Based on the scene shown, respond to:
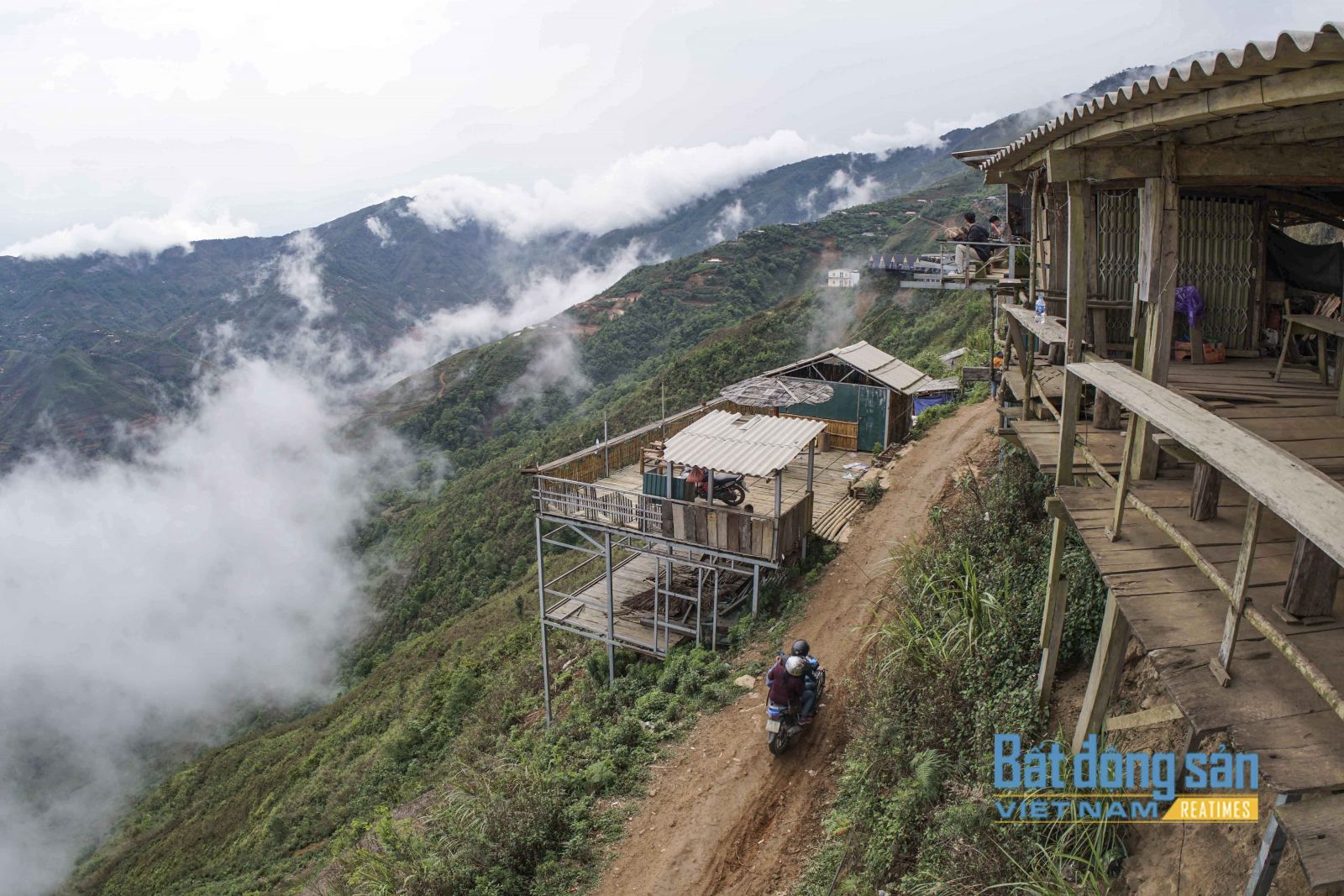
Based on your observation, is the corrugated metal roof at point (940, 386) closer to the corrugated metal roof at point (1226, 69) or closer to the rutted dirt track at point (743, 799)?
the rutted dirt track at point (743, 799)

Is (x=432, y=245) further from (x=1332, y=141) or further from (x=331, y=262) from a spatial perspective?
(x=1332, y=141)

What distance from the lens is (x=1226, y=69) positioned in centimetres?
333

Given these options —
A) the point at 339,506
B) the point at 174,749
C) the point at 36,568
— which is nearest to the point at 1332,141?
the point at 174,749

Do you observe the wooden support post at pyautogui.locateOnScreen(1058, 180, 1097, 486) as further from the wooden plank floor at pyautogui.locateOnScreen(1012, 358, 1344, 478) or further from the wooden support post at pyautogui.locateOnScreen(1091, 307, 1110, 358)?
the wooden support post at pyautogui.locateOnScreen(1091, 307, 1110, 358)

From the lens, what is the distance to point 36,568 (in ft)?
213

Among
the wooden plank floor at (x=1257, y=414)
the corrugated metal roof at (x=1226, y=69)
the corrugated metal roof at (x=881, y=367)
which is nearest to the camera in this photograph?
the corrugated metal roof at (x=1226, y=69)

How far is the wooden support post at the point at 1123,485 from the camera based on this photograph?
4535 mm

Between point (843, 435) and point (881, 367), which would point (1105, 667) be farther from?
point (881, 367)

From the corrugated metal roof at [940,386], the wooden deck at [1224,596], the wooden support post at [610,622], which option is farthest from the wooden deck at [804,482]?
the wooden deck at [1224,596]

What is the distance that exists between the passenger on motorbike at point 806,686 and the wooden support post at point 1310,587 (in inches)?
237

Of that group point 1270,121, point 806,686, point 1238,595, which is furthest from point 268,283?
point 1238,595

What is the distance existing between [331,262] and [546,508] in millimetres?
128787

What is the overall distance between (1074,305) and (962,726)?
3883 mm

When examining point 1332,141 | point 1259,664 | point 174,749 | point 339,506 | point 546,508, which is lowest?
point 174,749
